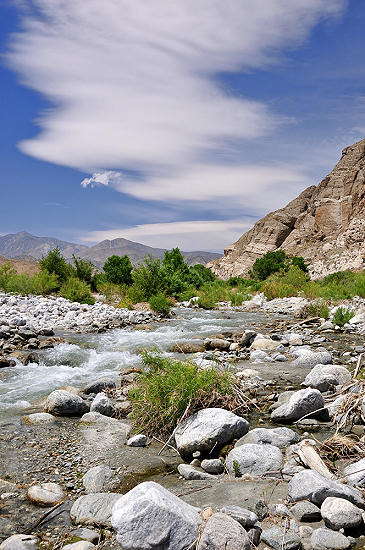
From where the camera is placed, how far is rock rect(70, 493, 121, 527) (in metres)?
3.39

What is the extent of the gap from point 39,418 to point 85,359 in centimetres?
491

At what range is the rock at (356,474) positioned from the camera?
3463mm

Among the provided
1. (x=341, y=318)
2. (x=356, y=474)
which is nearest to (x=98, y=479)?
(x=356, y=474)

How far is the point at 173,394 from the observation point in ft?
17.1

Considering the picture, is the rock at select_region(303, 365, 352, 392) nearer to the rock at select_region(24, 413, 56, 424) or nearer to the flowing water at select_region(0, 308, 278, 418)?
the rock at select_region(24, 413, 56, 424)

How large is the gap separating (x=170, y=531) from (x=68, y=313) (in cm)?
1630

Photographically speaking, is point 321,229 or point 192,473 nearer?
point 192,473

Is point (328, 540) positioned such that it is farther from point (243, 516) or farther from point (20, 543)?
point (20, 543)

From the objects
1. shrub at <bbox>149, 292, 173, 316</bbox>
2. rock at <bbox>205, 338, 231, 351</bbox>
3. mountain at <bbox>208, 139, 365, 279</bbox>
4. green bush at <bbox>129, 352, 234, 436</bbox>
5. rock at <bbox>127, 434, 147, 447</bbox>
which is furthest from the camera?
mountain at <bbox>208, 139, 365, 279</bbox>

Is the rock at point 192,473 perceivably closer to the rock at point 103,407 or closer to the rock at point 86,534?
the rock at point 86,534

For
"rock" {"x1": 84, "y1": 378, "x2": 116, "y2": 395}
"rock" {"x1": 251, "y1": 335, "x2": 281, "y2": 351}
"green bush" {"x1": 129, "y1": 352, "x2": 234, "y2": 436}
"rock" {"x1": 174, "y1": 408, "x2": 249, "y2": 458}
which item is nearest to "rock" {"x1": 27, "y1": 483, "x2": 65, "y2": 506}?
"rock" {"x1": 174, "y1": 408, "x2": 249, "y2": 458}

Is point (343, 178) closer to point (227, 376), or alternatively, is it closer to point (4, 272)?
point (4, 272)

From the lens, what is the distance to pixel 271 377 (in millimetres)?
8320

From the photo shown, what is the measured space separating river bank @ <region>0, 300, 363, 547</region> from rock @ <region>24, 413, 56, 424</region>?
9cm
